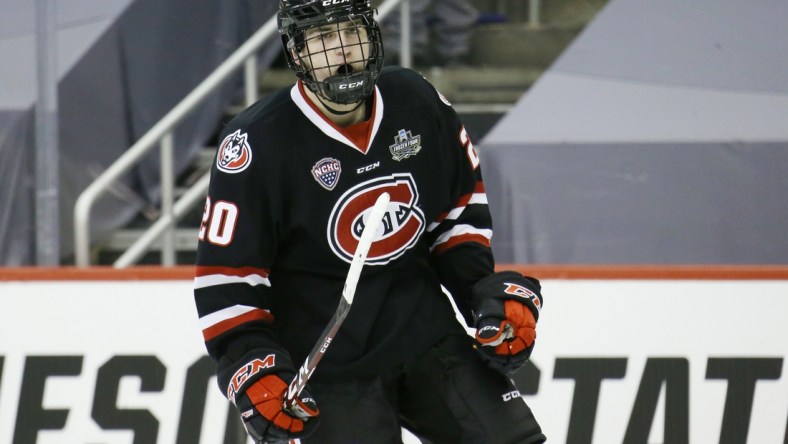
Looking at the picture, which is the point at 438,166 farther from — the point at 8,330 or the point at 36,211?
the point at 36,211

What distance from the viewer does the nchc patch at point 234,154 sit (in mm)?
1900

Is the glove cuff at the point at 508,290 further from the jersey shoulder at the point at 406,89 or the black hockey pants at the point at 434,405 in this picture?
the jersey shoulder at the point at 406,89

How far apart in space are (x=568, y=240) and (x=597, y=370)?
0.65m

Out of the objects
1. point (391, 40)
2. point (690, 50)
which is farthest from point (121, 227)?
point (690, 50)

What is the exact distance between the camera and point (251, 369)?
187 cm

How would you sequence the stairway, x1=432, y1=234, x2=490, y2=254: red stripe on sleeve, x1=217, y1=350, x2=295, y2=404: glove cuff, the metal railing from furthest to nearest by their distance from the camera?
the stairway
the metal railing
x1=432, y1=234, x2=490, y2=254: red stripe on sleeve
x1=217, y1=350, x2=295, y2=404: glove cuff

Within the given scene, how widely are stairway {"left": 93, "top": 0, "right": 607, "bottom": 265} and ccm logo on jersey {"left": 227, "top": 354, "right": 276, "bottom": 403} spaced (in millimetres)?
1763

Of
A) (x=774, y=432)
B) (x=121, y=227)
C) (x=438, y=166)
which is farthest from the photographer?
(x=121, y=227)

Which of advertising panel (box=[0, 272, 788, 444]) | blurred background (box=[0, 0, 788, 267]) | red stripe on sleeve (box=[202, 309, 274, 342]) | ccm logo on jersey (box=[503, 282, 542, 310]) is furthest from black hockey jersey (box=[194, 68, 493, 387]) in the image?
blurred background (box=[0, 0, 788, 267])

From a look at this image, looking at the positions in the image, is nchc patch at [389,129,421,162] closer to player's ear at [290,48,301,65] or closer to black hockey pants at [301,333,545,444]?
player's ear at [290,48,301,65]

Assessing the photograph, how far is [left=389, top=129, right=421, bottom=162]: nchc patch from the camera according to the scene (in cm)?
197

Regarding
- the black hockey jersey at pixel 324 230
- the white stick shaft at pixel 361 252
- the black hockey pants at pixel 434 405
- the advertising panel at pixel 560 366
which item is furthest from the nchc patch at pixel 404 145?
the advertising panel at pixel 560 366

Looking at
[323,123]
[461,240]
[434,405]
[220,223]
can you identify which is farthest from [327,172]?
[434,405]

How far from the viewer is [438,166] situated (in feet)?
6.64
